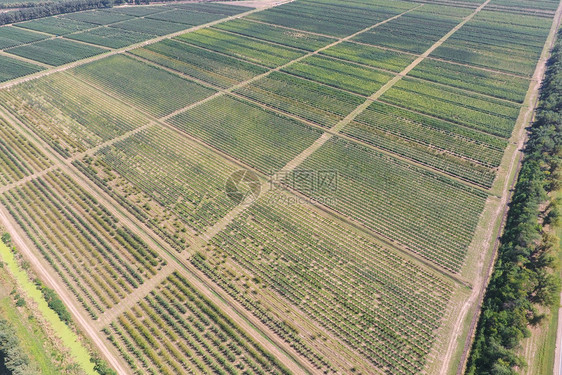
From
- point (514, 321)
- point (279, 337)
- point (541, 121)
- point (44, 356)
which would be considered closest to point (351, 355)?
point (279, 337)

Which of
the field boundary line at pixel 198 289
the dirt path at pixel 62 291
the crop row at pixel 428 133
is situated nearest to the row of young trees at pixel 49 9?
the field boundary line at pixel 198 289

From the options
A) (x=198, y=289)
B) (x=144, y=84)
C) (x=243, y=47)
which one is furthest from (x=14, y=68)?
(x=198, y=289)

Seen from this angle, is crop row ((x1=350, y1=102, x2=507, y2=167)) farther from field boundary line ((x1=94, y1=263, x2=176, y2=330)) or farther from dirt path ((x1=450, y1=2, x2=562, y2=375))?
field boundary line ((x1=94, y1=263, x2=176, y2=330))

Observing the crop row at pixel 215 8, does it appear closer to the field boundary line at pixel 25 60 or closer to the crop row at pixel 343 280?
the field boundary line at pixel 25 60

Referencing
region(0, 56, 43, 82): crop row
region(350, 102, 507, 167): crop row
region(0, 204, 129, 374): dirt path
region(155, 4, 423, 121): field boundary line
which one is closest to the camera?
region(0, 204, 129, 374): dirt path

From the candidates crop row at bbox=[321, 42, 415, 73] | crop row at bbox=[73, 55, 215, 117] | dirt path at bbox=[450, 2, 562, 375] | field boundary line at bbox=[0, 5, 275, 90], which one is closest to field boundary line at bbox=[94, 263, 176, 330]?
dirt path at bbox=[450, 2, 562, 375]

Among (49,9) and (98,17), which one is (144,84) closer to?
(98,17)
